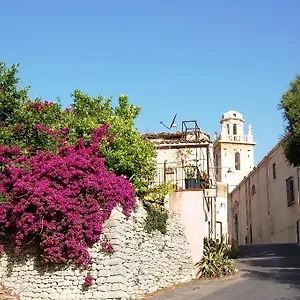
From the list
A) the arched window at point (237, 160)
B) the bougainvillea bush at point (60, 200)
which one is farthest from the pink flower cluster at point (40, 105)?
the arched window at point (237, 160)

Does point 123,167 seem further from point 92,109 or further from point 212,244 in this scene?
point 212,244

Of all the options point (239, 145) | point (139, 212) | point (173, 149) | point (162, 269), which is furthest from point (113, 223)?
point (239, 145)

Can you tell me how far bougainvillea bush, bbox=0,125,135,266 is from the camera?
1764 cm

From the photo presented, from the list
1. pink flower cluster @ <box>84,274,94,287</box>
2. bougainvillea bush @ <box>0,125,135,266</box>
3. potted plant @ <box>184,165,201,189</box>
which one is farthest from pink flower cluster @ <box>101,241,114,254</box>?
potted plant @ <box>184,165,201,189</box>

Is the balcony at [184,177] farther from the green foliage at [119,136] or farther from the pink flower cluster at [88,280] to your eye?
the pink flower cluster at [88,280]

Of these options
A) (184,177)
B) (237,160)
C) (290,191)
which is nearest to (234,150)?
(237,160)

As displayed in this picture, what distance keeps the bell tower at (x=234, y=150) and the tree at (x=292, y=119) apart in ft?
154

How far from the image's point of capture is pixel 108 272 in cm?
1762

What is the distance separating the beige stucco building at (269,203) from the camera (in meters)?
43.8

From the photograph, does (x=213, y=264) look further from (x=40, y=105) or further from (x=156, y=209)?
(x=40, y=105)

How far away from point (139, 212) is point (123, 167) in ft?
5.77

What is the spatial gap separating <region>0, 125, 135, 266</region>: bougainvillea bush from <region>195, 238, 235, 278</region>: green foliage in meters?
5.27

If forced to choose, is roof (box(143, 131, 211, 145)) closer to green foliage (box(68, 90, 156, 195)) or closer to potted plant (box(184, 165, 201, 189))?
potted plant (box(184, 165, 201, 189))

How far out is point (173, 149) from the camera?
29.7m
